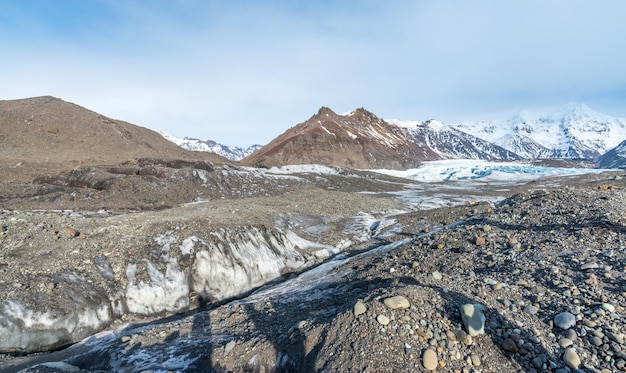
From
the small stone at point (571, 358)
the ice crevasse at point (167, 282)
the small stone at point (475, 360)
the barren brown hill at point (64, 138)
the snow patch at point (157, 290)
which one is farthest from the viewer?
the barren brown hill at point (64, 138)

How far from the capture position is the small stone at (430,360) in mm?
5375

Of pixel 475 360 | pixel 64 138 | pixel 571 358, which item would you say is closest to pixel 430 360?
pixel 475 360

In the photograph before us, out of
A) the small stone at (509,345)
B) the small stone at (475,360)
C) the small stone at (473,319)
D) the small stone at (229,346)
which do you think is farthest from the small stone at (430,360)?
the small stone at (229,346)

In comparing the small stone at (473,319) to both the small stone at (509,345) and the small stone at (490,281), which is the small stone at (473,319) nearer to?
the small stone at (509,345)

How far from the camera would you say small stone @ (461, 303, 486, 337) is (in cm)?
597

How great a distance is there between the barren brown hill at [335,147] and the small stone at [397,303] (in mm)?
90693

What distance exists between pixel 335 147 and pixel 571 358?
113102mm

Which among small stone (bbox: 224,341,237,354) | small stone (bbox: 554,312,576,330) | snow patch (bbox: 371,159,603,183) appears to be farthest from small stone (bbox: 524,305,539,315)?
snow patch (bbox: 371,159,603,183)

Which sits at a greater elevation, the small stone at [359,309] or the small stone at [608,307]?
the small stone at [359,309]

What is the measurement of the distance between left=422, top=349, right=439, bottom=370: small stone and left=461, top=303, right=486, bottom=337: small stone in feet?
3.01

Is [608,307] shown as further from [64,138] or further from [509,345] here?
[64,138]

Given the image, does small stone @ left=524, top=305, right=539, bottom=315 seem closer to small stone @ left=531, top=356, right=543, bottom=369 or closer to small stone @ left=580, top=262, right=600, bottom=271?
small stone @ left=531, top=356, right=543, bottom=369

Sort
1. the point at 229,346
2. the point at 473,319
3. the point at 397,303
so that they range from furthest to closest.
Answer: the point at 229,346
the point at 397,303
the point at 473,319

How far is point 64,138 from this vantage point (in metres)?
51.9
